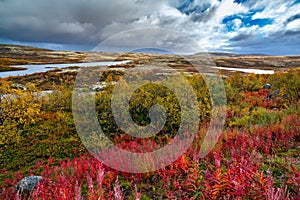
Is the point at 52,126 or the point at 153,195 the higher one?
the point at 153,195

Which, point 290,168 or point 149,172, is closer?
point 290,168

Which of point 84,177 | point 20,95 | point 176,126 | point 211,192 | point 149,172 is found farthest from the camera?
point 20,95

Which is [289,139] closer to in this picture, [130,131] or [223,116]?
[223,116]

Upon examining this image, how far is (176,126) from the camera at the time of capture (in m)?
9.47

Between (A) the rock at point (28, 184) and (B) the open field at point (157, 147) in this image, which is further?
(A) the rock at point (28, 184)

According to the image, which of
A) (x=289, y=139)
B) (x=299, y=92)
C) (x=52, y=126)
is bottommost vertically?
(x=52, y=126)

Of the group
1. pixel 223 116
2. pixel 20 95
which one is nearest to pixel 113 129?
pixel 20 95

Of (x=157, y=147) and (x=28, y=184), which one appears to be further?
(x=157, y=147)

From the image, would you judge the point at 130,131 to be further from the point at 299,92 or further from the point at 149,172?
the point at 299,92

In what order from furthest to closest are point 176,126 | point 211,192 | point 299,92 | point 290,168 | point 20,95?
point 299,92, point 20,95, point 176,126, point 290,168, point 211,192

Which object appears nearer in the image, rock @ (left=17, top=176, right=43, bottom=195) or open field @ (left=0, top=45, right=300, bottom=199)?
open field @ (left=0, top=45, right=300, bottom=199)

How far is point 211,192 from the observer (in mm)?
3088

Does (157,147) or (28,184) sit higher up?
(157,147)

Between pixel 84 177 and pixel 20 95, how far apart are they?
7.18 meters
